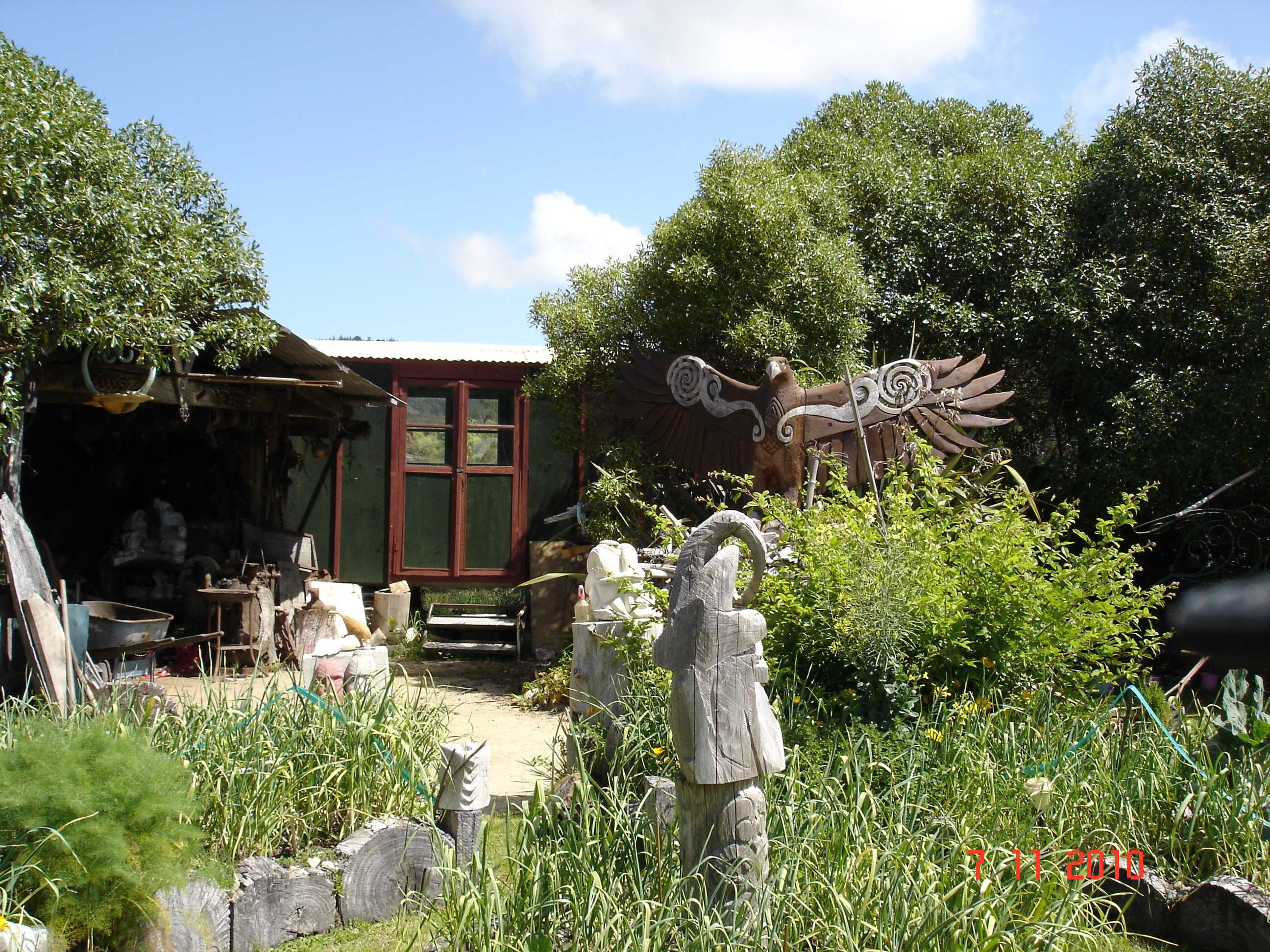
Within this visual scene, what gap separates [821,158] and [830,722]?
8.41 m

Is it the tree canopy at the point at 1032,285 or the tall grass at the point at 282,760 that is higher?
the tree canopy at the point at 1032,285

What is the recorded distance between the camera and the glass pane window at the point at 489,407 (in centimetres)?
1171

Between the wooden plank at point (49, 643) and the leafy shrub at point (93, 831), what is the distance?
273 centimetres

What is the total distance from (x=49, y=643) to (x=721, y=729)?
4576mm

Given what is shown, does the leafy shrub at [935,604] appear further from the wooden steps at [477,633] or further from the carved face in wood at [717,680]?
the wooden steps at [477,633]

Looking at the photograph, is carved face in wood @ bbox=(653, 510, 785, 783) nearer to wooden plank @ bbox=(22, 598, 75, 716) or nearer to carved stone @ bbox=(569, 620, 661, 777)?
carved stone @ bbox=(569, 620, 661, 777)

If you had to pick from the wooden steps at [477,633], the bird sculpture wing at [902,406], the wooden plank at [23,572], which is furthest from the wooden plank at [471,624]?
the wooden plank at [23,572]

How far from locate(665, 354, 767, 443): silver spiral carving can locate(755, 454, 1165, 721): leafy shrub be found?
9.78 ft

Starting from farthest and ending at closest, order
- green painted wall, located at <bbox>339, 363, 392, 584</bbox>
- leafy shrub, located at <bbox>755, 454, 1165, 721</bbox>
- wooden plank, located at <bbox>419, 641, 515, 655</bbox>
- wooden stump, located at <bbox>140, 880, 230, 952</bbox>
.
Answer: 1. green painted wall, located at <bbox>339, 363, 392, 584</bbox>
2. wooden plank, located at <bbox>419, 641, 515, 655</bbox>
3. leafy shrub, located at <bbox>755, 454, 1165, 721</bbox>
4. wooden stump, located at <bbox>140, 880, 230, 952</bbox>

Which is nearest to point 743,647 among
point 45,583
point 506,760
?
point 506,760

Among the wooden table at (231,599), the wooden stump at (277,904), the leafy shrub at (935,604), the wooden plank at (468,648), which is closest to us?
the wooden stump at (277,904)

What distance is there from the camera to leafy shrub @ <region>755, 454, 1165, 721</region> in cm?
412

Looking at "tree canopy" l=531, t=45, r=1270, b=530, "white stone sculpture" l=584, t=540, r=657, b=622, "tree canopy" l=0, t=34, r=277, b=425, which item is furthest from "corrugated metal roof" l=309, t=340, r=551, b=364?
"white stone sculpture" l=584, t=540, r=657, b=622

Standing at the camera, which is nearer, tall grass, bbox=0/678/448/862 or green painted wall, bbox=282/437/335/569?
tall grass, bbox=0/678/448/862
